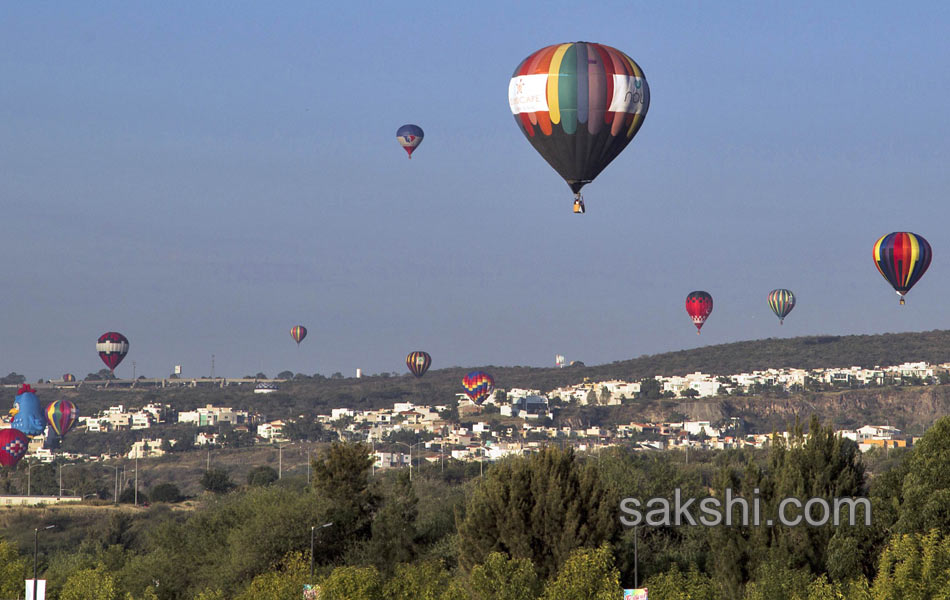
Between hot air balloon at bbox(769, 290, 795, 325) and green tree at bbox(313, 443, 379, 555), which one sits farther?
hot air balloon at bbox(769, 290, 795, 325)

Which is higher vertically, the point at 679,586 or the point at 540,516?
the point at 540,516

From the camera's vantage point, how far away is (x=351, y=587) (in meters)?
51.1

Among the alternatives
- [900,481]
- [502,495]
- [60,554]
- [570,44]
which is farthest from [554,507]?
[60,554]

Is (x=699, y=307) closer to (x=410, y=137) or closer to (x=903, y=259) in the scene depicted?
(x=410, y=137)

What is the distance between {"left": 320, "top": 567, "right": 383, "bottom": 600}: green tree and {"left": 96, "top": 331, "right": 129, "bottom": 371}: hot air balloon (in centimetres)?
14522

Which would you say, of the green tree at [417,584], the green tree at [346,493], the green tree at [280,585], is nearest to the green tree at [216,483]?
the green tree at [346,493]

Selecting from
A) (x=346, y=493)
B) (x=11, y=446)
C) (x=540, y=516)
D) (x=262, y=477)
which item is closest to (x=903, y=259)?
(x=346, y=493)

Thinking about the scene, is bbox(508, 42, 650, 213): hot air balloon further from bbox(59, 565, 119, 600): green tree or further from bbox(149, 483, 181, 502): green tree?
bbox(149, 483, 181, 502): green tree

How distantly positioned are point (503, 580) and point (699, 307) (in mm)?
106134

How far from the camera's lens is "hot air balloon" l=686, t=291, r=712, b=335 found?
15312 centimetres

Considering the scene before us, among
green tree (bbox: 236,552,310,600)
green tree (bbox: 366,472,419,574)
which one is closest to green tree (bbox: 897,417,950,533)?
green tree (bbox: 236,552,310,600)

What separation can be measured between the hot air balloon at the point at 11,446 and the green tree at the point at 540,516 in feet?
378

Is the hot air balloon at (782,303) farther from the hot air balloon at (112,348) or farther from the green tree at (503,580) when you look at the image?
the green tree at (503,580)

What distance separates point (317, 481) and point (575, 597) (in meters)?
28.5
